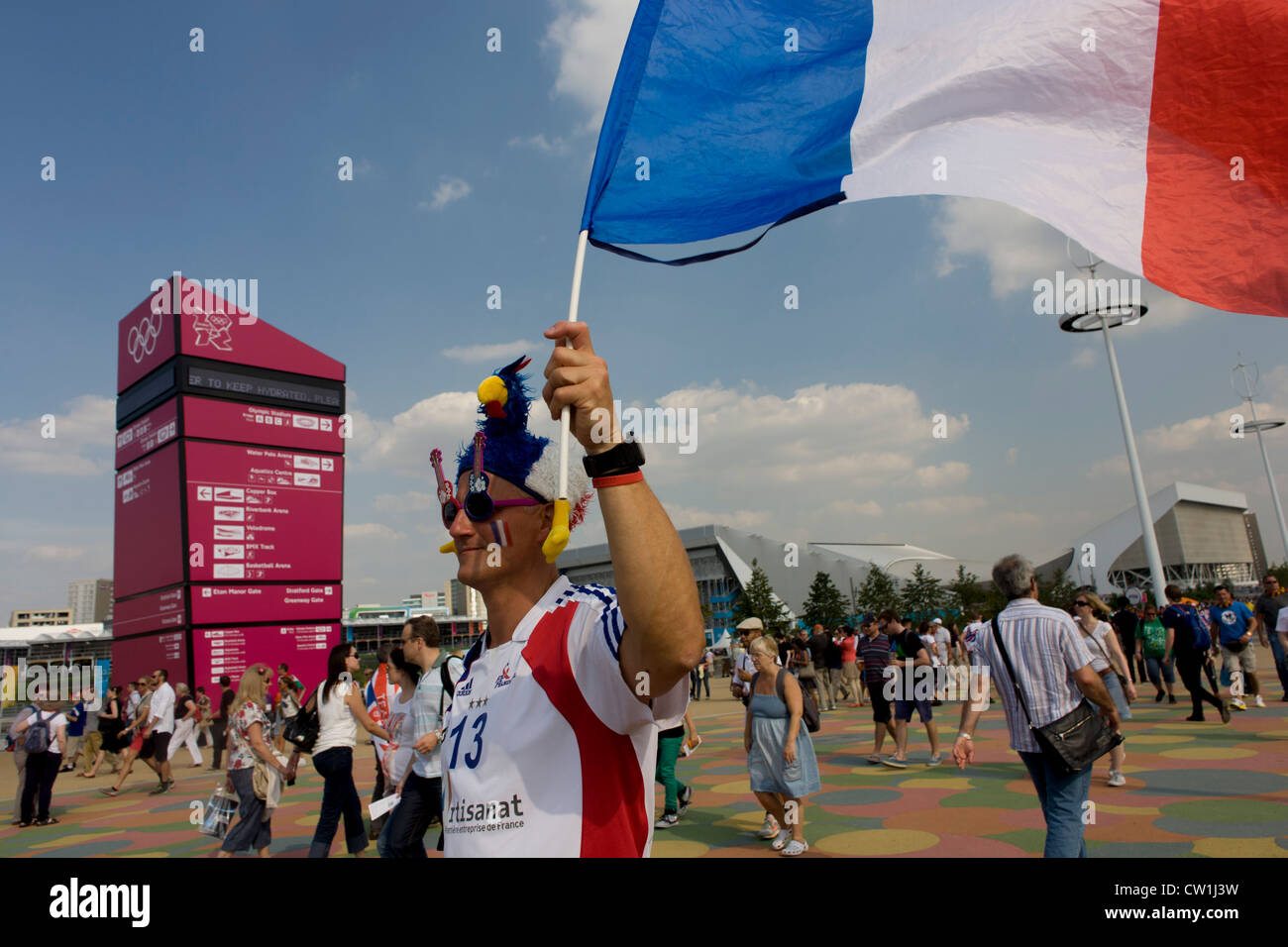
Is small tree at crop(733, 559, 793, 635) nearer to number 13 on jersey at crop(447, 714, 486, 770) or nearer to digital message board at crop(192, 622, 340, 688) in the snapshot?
digital message board at crop(192, 622, 340, 688)

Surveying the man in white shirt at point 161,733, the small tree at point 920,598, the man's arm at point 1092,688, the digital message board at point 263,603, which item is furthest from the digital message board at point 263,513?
the small tree at point 920,598

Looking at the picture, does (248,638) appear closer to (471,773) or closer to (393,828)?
(393,828)

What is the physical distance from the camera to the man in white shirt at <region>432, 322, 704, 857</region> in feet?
4.67

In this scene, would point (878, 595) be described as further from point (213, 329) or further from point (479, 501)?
point (479, 501)

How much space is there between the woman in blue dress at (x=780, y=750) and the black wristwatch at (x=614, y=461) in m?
5.57

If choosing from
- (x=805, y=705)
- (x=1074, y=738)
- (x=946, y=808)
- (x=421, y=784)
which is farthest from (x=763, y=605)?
(x=1074, y=738)

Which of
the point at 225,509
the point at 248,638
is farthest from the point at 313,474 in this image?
the point at 248,638

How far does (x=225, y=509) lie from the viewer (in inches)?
906

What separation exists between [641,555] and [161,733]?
15077 millimetres

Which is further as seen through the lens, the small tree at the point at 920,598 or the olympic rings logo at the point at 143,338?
the small tree at the point at 920,598

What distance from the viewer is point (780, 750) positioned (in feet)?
21.7

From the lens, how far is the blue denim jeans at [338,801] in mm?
6234

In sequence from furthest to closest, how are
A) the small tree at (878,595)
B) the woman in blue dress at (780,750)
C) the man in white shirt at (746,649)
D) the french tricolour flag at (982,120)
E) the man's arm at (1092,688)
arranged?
the small tree at (878,595)
the man in white shirt at (746,649)
the woman in blue dress at (780,750)
the man's arm at (1092,688)
the french tricolour flag at (982,120)

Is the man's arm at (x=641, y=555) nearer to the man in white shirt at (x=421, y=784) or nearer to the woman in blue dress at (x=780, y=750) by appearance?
the man in white shirt at (x=421, y=784)
